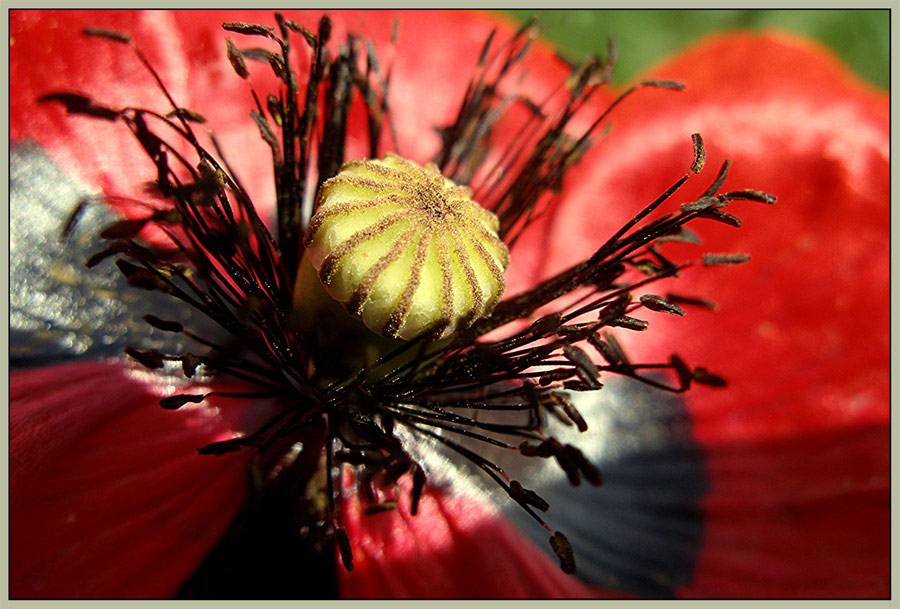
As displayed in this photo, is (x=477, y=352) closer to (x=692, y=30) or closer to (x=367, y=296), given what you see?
(x=367, y=296)

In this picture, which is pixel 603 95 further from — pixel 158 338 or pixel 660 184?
pixel 158 338

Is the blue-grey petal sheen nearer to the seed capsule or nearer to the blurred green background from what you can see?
the seed capsule

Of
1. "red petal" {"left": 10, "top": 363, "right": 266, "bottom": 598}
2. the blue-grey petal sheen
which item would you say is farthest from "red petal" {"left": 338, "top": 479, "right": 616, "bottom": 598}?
the blue-grey petal sheen

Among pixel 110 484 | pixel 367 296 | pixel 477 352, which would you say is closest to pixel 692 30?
pixel 477 352

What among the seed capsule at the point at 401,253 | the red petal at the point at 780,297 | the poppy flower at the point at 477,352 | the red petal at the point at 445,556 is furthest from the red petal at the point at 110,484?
the red petal at the point at 780,297

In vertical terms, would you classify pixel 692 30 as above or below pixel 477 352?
above

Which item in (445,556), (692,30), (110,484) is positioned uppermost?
(692,30)
